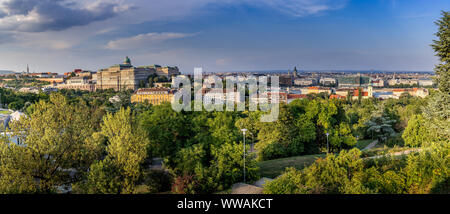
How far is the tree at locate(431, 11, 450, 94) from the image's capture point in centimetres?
1647

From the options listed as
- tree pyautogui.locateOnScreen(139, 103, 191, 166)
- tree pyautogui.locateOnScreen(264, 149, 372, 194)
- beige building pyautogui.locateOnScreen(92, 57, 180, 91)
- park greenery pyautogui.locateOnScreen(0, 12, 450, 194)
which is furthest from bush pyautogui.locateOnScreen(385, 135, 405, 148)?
beige building pyautogui.locateOnScreen(92, 57, 180, 91)

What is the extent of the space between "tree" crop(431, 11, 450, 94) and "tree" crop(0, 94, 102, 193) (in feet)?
64.8

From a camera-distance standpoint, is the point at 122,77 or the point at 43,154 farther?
the point at 122,77

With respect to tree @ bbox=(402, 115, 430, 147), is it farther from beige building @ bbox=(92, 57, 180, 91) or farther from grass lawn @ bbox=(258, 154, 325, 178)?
beige building @ bbox=(92, 57, 180, 91)

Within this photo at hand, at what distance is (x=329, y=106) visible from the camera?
2427cm

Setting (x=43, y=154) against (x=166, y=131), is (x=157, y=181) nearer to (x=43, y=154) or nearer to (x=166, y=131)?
(x=166, y=131)

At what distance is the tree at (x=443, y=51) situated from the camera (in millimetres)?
16469

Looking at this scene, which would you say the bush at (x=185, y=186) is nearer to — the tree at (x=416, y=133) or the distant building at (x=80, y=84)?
the tree at (x=416, y=133)

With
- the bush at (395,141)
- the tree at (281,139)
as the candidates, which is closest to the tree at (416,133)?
the bush at (395,141)

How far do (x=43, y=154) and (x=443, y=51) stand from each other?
71.3 feet

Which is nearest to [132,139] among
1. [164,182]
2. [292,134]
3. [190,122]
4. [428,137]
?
[164,182]

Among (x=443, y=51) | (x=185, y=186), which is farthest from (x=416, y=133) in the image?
(x=185, y=186)

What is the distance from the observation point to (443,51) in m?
16.9
